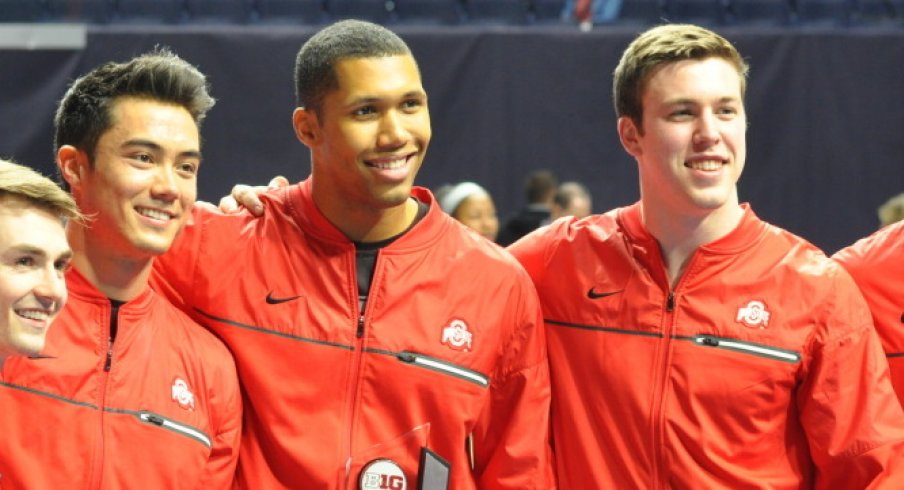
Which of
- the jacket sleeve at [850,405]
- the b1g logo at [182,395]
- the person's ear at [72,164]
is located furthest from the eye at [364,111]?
the jacket sleeve at [850,405]

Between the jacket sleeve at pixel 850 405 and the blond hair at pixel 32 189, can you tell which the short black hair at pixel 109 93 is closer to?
the blond hair at pixel 32 189

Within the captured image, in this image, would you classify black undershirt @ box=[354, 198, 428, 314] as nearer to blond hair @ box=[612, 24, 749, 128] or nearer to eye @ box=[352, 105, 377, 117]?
eye @ box=[352, 105, 377, 117]

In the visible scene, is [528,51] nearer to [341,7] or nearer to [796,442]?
[341,7]

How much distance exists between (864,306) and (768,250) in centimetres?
25

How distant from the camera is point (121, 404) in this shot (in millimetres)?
2883

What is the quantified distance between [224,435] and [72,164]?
0.70 m

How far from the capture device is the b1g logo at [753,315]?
3.12 m

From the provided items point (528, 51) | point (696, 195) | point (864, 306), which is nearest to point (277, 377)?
point (696, 195)

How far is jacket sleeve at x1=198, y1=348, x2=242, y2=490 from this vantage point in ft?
9.77

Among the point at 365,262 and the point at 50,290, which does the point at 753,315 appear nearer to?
the point at 365,262

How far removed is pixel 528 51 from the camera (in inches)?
324

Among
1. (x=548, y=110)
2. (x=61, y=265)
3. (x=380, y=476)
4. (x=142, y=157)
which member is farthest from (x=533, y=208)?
(x=61, y=265)

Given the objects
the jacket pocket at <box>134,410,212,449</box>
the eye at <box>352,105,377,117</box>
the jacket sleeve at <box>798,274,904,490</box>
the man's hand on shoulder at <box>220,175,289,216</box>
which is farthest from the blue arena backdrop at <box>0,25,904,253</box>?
the jacket pocket at <box>134,410,212,449</box>

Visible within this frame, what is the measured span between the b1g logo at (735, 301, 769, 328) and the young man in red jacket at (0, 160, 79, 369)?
5.01 ft
